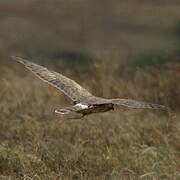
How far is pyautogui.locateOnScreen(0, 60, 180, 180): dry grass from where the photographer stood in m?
7.42

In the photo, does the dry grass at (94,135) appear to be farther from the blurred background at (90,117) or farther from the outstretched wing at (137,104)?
the outstretched wing at (137,104)

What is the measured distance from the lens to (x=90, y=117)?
9.31m

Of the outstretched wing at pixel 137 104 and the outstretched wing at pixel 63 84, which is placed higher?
the outstretched wing at pixel 137 104

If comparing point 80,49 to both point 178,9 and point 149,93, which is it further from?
point 149,93

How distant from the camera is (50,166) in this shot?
24.4 ft

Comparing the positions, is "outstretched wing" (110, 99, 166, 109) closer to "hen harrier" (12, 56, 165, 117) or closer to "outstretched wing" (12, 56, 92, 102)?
"hen harrier" (12, 56, 165, 117)

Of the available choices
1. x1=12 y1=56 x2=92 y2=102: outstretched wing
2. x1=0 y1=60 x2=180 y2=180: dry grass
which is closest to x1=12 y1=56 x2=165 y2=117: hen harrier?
x1=12 y1=56 x2=92 y2=102: outstretched wing

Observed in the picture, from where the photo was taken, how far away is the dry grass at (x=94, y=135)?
7.42 metres

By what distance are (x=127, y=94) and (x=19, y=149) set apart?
310 cm

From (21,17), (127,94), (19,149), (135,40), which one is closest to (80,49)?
(135,40)

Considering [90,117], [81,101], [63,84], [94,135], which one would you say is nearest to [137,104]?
[81,101]

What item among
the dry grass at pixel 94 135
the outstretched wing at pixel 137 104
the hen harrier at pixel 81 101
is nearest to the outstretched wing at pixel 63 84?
the hen harrier at pixel 81 101

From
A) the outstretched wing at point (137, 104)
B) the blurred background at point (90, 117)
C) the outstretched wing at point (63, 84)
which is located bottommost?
the blurred background at point (90, 117)

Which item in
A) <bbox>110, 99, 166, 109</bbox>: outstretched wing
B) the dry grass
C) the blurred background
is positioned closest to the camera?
<bbox>110, 99, 166, 109</bbox>: outstretched wing
